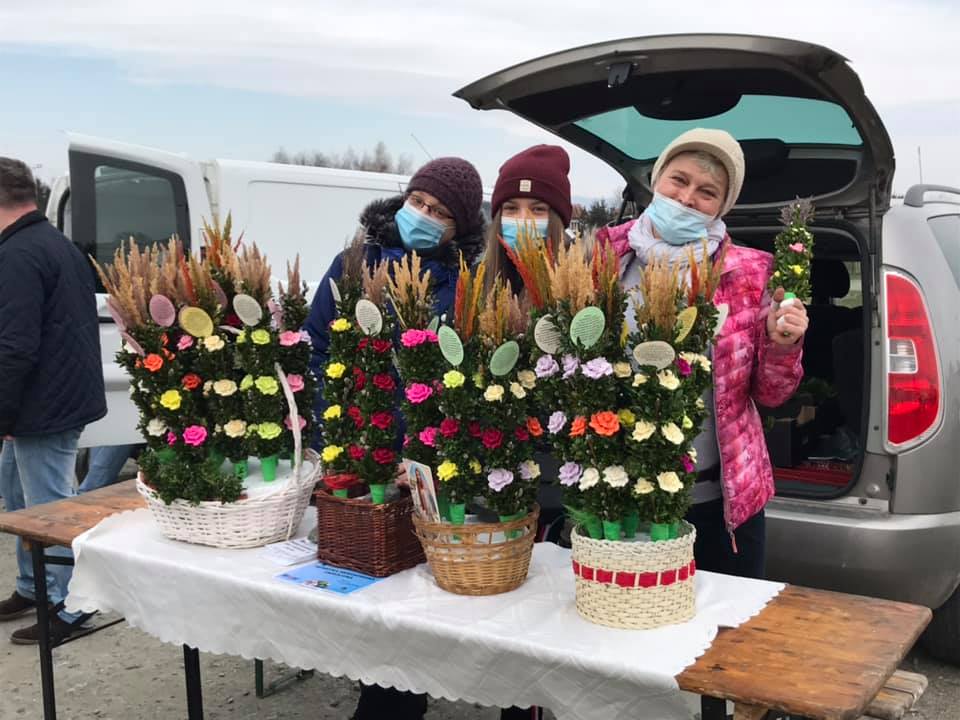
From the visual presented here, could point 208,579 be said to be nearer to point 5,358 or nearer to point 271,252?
point 5,358

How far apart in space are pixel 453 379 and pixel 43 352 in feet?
7.92

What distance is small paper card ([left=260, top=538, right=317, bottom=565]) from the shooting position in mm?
2102

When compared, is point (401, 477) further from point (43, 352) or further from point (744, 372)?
point (43, 352)

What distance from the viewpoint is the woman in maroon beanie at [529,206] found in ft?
7.80

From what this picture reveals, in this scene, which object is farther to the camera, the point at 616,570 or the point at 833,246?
the point at 833,246

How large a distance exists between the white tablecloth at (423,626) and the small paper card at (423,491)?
0.17m

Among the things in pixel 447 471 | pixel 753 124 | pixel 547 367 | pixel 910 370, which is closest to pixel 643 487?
pixel 547 367

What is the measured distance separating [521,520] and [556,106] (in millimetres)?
1752

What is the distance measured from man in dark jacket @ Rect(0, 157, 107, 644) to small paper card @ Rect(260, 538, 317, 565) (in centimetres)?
161

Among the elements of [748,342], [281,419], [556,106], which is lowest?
[281,419]

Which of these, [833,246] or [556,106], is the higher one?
[556,106]

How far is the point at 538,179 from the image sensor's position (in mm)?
2387

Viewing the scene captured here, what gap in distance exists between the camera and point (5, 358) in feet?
11.1

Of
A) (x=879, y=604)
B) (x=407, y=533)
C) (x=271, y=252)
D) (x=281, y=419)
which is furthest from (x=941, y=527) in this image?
(x=271, y=252)
